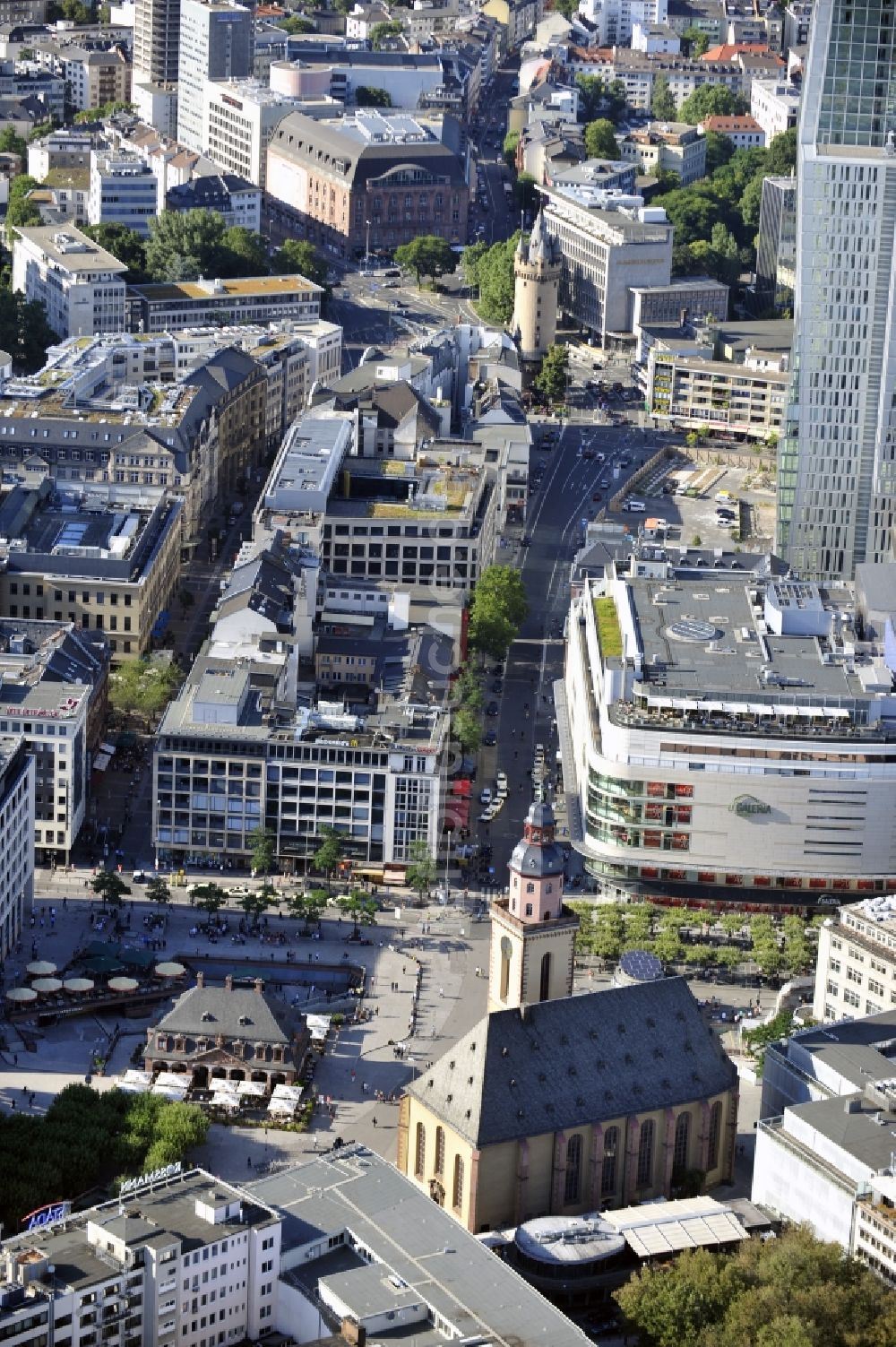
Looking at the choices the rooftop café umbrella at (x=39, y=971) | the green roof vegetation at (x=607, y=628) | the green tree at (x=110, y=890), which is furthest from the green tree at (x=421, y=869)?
the rooftop café umbrella at (x=39, y=971)

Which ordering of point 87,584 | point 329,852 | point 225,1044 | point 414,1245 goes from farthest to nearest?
point 87,584, point 329,852, point 225,1044, point 414,1245

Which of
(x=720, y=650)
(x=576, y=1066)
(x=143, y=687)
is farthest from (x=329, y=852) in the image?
(x=576, y=1066)

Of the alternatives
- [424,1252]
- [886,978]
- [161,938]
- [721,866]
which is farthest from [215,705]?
[424,1252]

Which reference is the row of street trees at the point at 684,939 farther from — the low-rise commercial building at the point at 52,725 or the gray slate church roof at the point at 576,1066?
the low-rise commercial building at the point at 52,725

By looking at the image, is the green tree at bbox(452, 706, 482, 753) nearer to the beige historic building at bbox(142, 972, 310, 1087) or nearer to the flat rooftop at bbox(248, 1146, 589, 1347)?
the beige historic building at bbox(142, 972, 310, 1087)

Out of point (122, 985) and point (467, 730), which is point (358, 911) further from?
point (467, 730)

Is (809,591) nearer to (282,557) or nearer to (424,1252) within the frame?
(282,557)
